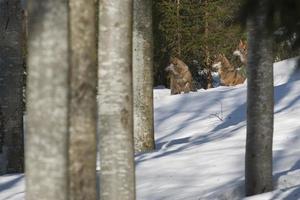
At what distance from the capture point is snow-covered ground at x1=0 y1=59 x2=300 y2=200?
8250 mm

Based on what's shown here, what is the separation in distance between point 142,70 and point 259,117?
3.47 metres

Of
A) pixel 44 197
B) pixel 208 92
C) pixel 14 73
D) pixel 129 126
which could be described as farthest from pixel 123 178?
pixel 208 92

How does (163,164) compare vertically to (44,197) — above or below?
below

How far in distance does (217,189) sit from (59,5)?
4.61 m

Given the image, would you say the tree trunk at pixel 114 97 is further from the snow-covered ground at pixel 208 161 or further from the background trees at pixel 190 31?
the background trees at pixel 190 31

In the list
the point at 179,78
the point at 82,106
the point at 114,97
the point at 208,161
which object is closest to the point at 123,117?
the point at 114,97

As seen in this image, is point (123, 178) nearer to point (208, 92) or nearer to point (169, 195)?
point (169, 195)

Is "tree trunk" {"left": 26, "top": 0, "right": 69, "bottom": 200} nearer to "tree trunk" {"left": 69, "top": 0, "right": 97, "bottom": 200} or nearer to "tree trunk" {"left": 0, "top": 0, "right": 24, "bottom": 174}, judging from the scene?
"tree trunk" {"left": 69, "top": 0, "right": 97, "bottom": 200}

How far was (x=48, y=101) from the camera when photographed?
13.3 ft

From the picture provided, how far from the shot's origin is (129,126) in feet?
20.6

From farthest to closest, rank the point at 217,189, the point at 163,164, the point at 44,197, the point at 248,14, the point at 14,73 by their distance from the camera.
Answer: the point at 14,73 → the point at 163,164 → the point at 217,189 → the point at 248,14 → the point at 44,197

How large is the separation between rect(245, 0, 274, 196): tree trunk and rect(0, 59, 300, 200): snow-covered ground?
0.82 ft

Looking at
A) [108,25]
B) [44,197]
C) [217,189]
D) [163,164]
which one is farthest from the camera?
[163,164]

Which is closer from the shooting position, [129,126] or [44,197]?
[44,197]
